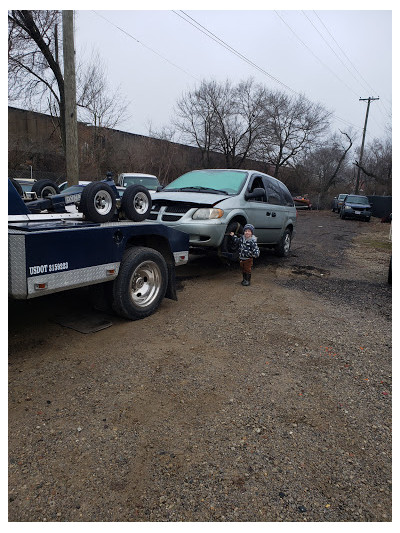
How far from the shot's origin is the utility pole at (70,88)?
27.0 feet

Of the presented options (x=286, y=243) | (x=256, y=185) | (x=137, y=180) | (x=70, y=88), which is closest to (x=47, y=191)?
(x=256, y=185)

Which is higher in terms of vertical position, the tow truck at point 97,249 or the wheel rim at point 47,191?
the wheel rim at point 47,191

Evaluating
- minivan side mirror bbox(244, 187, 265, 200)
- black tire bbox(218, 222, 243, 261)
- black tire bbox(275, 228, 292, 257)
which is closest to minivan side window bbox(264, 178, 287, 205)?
black tire bbox(275, 228, 292, 257)

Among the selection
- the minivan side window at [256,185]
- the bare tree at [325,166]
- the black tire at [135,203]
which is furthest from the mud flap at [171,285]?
the bare tree at [325,166]

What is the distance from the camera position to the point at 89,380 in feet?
10.6

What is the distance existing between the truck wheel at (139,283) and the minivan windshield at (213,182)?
263cm

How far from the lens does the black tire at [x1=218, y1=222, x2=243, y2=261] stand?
6.50m

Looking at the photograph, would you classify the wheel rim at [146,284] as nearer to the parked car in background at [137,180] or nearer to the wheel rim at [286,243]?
the wheel rim at [286,243]

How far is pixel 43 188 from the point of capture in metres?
5.39

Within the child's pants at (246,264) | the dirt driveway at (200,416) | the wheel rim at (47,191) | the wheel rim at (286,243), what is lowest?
the dirt driveway at (200,416)

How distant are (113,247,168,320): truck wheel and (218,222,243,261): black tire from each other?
181 cm

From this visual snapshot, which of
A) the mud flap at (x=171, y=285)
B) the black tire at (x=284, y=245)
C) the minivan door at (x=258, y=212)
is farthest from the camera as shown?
the black tire at (x=284, y=245)
